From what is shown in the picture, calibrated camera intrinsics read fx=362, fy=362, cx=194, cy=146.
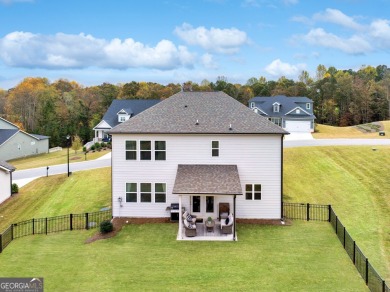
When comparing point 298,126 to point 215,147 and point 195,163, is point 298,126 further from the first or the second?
point 195,163

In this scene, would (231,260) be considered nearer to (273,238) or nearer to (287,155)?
(273,238)

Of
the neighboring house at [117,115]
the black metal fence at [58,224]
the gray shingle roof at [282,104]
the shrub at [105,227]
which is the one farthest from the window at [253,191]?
the gray shingle roof at [282,104]

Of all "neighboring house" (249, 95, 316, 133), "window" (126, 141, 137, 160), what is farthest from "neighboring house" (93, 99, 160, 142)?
"window" (126, 141, 137, 160)

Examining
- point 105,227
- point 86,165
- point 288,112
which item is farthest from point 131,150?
point 288,112

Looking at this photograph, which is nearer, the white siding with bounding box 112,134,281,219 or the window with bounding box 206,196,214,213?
the window with bounding box 206,196,214,213

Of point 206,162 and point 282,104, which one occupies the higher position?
point 282,104

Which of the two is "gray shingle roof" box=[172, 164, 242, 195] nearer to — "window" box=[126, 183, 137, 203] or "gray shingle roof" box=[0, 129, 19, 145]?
"window" box=[126, 183, 137, 203]
